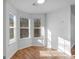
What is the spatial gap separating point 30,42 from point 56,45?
6.52 ft

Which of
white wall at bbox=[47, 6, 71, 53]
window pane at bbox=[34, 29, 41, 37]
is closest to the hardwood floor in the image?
white wall at bbox=[47, 6, 71, 53]

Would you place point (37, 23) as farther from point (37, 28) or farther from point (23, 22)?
point (23, 22)

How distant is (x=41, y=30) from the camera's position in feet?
24.3

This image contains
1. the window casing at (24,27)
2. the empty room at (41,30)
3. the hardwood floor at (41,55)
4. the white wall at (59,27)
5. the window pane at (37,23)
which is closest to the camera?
the hardwood floor at (41,55)

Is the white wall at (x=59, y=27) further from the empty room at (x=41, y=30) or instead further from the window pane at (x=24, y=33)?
the window pane at (x=24, y=33)

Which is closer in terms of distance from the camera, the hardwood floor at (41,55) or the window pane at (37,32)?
the hardwood floor at (41,55)

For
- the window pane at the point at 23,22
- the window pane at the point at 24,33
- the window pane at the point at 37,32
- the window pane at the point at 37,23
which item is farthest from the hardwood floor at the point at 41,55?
the window pane at the point at 37,23

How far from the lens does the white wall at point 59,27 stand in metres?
4.87

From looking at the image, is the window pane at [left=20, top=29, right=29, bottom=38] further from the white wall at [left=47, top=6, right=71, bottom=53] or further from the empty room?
the white wall at [left=47, top=6, right=71, bottom=53]

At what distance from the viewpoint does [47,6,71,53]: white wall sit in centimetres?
487

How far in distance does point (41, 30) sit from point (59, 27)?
189cm

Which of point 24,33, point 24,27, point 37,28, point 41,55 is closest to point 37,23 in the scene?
point 37,28

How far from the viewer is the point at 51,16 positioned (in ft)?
22.0

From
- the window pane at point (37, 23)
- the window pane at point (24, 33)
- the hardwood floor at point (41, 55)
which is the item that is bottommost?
the hardwood floor at point (41, 55)
